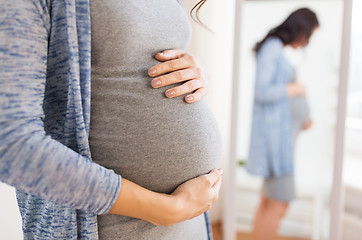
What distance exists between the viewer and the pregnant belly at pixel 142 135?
1.72 feet

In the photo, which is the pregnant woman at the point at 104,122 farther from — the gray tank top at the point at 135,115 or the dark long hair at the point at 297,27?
the dark long hair at the point at 297,27

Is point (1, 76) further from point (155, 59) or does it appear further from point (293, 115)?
point (293, 115)

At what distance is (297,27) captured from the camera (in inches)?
60.8

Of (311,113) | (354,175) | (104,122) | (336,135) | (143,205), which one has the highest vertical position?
(104,122)

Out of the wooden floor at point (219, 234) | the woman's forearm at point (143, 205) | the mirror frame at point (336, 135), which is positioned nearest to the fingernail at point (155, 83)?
the woman's forearm at point (143, 205)

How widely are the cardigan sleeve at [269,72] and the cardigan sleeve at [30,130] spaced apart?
1.31m

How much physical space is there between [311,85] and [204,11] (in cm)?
78

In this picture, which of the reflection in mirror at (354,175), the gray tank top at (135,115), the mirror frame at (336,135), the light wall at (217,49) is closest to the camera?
the gray tank top at (135,115)

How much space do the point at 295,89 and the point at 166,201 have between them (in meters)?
1.30

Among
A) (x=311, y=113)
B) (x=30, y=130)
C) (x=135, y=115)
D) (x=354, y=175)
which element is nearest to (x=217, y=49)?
(x=311, y=113)

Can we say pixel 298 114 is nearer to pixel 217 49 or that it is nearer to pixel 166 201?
pixel 217 49

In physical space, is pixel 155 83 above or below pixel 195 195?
above

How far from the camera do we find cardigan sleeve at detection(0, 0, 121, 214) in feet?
1.25

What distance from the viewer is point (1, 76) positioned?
1.24ft
